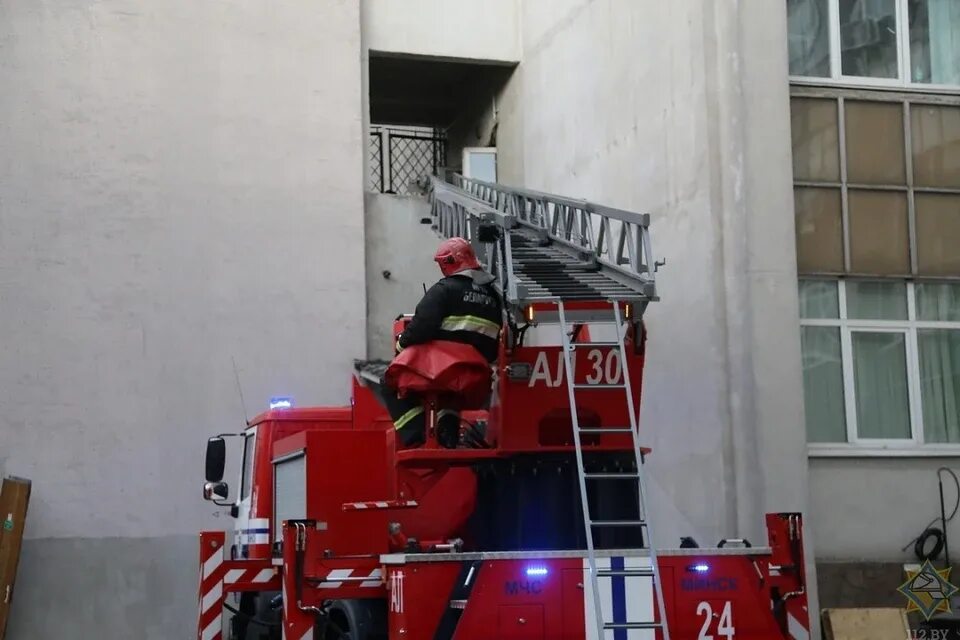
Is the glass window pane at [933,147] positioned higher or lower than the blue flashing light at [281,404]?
higher

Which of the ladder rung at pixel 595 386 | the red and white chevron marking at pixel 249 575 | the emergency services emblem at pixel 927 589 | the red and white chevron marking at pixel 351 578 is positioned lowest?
the emergency services emblem at pixel 927 589

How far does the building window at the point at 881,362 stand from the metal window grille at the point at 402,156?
9764mm

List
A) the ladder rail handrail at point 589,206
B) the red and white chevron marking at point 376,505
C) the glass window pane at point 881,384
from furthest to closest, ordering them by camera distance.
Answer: the glass window pane at point 881,384
the ladder rail handrail at point 589,206
the red and white chevron marking at point 376,505

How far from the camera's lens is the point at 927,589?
11547 millimetres

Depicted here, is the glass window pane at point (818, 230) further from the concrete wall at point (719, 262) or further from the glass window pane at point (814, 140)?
the concrete wall at point (719, 262)

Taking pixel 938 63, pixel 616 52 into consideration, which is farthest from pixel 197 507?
pixel 938 63

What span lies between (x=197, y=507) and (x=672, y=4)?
337 inches

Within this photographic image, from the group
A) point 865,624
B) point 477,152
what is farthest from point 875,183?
point 477,152

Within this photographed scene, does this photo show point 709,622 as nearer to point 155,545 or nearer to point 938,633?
point 938,633

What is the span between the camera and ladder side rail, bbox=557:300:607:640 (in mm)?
6941

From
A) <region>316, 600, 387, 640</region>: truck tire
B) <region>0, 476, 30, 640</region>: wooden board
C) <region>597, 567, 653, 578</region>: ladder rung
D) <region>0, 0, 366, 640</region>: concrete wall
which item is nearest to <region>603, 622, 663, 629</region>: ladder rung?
<region>597, 567, 653, 578</region>: ladder rung

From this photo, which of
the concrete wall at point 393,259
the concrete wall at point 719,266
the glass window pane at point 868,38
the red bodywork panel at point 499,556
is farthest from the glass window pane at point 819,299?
the concrete wall at point 393,259

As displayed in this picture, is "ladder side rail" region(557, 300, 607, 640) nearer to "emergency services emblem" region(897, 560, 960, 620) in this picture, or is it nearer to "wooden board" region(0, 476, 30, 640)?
"emergency services emblem" region(897, 560, 960, 620)

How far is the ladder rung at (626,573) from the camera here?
7.11 m
